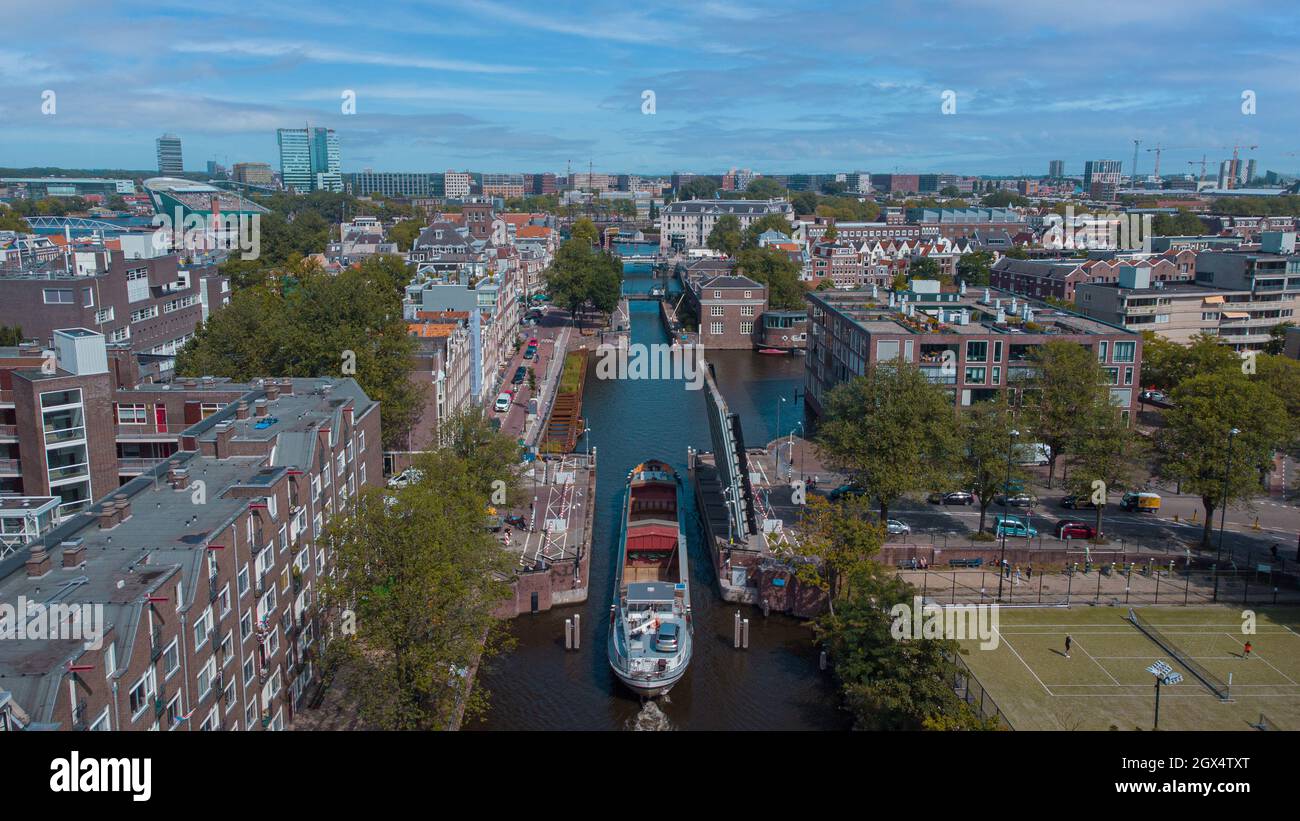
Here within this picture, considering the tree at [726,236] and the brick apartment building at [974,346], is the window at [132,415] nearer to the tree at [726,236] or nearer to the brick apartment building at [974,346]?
the brick apartment building at [974,346]

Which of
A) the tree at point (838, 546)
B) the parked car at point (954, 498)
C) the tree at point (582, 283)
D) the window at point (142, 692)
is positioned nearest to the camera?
the window at point (142, 692)

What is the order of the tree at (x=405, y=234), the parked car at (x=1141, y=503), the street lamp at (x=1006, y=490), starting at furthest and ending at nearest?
1. the tree at (x=405, y=234)
2. the parked car at (x=1141, y=503)
3. the street lamp at (x=1006, y=490)

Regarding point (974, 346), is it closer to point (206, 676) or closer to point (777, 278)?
point (206, 676)

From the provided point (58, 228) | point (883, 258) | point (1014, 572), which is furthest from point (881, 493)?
point (58, 228)

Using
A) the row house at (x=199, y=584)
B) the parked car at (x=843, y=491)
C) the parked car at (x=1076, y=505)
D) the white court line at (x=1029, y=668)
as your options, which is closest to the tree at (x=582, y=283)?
the parked car at (x=843, y=491)

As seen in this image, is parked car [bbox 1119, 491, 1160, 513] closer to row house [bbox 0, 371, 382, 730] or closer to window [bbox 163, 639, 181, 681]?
row house [bbox 0, 371, 382, 730]

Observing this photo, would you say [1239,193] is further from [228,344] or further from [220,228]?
[228,344]

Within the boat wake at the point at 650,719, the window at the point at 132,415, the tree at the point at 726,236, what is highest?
the tree at the point at 726,236
